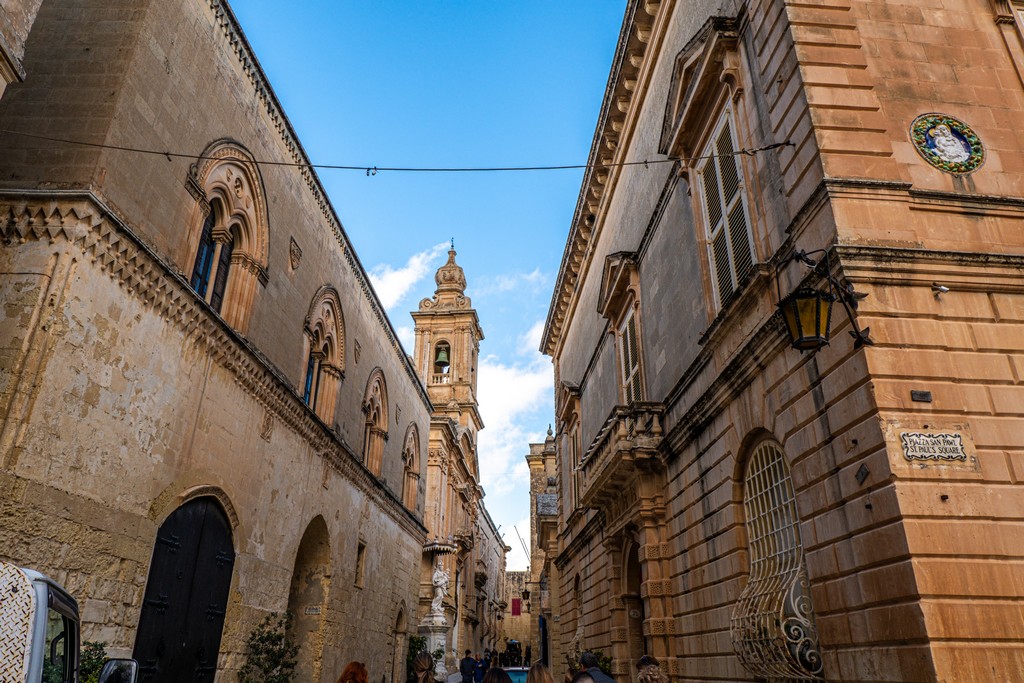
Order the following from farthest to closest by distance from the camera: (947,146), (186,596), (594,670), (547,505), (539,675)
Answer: (547,505), (186,596), (947,146), (594,670), (539,675)

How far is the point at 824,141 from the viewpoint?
22.0 feet

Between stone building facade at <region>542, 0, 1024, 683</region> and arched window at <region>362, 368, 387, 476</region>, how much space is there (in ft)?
31.3

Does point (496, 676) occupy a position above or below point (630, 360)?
below

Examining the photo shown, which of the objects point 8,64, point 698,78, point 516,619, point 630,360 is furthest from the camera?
point 516,619

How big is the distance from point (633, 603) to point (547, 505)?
652 inches

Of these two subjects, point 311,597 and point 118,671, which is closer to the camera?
point 118,671

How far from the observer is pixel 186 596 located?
9.63m

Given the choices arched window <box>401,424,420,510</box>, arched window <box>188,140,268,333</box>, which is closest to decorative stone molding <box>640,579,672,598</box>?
arched window <box>188,140,268,333</box>

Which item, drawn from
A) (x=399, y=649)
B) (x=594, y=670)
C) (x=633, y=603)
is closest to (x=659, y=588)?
(x=633, y=603)

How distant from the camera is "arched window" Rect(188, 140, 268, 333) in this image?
1043 centimetres

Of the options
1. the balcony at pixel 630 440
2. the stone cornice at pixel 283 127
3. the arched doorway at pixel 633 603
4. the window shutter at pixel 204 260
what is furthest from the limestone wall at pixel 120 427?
the arched doorway at pixel 633 603

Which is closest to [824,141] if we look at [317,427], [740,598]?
[740,598]

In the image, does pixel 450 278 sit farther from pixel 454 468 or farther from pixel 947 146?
→ pixel 947 146

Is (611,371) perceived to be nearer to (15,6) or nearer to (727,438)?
(727,438)
